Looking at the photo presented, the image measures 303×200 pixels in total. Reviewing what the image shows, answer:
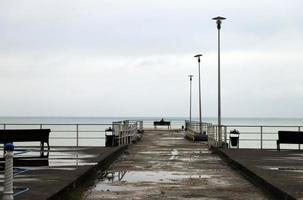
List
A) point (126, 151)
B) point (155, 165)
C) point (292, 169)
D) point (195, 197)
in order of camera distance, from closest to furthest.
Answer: point (195, 197)
point (292, 169)
point (155, 165)
point (126, 151)

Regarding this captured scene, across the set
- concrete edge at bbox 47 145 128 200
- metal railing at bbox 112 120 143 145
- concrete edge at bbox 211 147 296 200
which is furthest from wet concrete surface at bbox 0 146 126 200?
metal railing at bbox 112 120 143 145

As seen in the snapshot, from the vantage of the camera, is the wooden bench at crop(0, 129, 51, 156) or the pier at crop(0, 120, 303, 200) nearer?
the pier at crop(0, 120, 303, 200)

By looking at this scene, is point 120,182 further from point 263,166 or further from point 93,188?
point 263,166

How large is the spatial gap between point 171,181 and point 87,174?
6.94 feet

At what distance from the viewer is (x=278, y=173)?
13945mm

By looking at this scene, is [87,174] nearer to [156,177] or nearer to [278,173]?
[156,177]

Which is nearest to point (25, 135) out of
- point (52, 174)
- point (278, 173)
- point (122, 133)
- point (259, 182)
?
point (122, 133)

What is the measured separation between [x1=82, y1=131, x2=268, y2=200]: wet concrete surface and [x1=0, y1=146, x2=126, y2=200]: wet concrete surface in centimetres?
39

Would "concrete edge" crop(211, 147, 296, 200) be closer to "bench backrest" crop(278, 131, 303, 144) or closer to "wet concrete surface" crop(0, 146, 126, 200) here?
"wet concrete surface" crop(0, 146, 126, 200)

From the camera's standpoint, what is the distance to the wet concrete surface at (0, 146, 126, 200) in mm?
10414

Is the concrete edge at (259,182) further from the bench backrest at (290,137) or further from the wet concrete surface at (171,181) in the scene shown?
the bench backrest at (290,137)

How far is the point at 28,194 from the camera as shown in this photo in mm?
9992

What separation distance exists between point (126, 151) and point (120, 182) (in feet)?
34.8

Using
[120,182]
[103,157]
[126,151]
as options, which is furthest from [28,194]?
[126,151]
